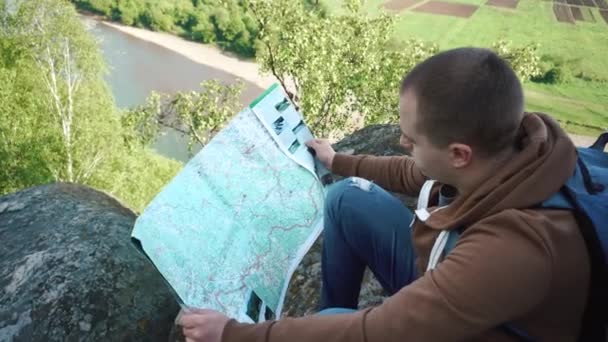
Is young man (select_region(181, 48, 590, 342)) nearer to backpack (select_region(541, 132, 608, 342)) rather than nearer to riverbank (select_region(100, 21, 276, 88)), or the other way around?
backpack (select_region(541, 132, 608, 342))

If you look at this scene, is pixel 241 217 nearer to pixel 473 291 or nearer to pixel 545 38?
pixel 473 291

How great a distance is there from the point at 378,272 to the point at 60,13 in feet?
52.8

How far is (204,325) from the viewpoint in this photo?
180 cm

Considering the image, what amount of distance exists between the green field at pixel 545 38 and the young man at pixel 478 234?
75.3 ft

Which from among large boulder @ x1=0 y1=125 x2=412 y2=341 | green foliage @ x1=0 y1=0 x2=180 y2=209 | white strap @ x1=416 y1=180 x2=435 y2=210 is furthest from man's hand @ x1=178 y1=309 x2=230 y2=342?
green foliage @ x1=0 y1=0 x2=180 y2=209

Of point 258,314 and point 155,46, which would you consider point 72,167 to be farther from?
point 155,46

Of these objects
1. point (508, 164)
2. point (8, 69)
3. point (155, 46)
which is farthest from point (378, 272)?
point (155, 46)

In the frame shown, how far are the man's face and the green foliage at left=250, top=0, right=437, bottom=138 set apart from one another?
1044 cm

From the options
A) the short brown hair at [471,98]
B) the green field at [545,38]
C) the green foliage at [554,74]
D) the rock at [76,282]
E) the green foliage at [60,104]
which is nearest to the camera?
the short brown hair at [471,98]

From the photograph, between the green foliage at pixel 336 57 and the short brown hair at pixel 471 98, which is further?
the green foliage at pixel 336 57

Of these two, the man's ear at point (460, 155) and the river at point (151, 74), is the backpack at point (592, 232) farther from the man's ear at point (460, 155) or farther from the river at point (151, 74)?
the river at point (151, 74)

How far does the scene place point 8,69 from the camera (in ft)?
51.2

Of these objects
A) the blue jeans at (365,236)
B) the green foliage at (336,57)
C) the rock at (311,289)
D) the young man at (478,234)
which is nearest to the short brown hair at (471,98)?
the young man at (478,234)

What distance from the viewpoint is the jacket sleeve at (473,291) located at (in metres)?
1.39
